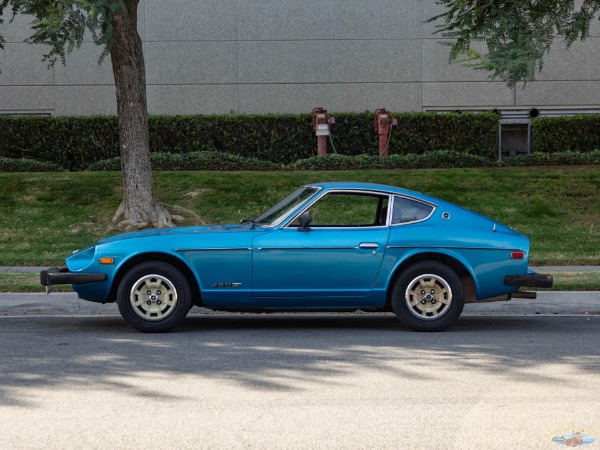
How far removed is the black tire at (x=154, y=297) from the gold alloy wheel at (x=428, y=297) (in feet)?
6.81

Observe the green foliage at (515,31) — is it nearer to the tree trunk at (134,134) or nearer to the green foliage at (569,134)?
the tree trunk at (134,134)

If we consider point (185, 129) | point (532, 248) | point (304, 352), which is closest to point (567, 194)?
point (532, 248)

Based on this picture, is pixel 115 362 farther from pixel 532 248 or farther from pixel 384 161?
pixel 384 161

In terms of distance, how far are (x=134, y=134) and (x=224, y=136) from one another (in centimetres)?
585

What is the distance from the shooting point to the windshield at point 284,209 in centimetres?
1009

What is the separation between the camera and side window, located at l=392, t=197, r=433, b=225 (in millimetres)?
10203

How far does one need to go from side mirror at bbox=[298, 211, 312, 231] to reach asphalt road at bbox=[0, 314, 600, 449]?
0.99m

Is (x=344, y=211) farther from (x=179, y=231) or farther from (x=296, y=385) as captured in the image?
(x=296, y=385)

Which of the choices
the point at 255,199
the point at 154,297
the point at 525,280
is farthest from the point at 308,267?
the point at 255,199

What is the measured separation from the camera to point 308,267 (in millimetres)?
9844

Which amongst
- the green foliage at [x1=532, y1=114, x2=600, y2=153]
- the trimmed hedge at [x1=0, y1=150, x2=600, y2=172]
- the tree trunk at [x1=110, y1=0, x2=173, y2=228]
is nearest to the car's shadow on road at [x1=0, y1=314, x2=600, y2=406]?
the tree trunk at [x1=110, y1=0, x2=173, y2=228]

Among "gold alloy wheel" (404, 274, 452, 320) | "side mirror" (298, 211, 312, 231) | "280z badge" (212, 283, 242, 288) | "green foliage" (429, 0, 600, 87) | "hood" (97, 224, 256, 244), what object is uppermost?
"green foliage" (429, 0, 600, 87)

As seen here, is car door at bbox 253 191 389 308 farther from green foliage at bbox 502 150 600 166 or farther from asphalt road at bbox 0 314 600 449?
green foliage at bbox 502 150 600 166

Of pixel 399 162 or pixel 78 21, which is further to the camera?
pixel 399 162
